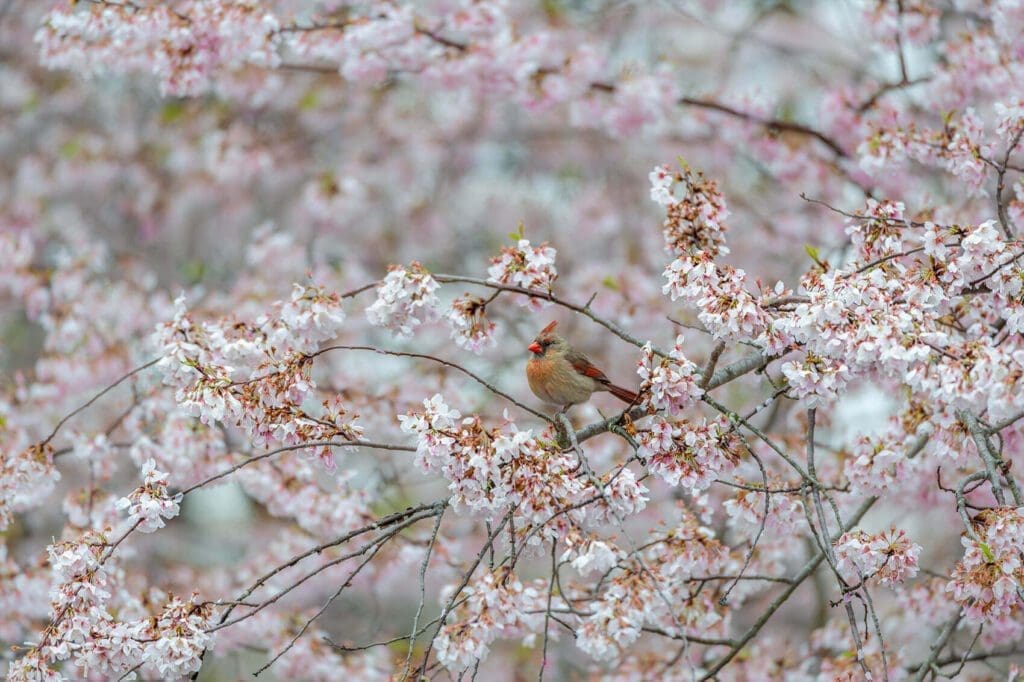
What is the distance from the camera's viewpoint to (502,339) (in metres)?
7.30

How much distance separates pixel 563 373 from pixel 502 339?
10.4 feet

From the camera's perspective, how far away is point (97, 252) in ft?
20.8

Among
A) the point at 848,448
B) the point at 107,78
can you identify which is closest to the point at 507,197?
the point at 107,78

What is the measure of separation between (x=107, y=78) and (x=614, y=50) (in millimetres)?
4121

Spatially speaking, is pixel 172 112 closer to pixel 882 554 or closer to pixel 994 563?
pixel 882 554

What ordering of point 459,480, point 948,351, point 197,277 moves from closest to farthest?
1. point 948,351
2. point 459,480
3. point 197,277

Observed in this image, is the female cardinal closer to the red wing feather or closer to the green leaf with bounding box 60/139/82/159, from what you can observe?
the red wing feather

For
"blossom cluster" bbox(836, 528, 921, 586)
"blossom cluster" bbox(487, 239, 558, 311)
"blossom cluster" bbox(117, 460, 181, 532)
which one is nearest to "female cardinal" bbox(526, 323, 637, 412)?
"blossom cluster" bbox(487, 239, 558, 311)

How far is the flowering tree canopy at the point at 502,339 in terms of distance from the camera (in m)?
3.08

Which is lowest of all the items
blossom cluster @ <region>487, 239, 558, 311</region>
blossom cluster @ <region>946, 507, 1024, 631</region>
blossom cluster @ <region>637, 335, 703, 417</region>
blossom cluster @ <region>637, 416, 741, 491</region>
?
blossom cluster @ <region>946, 507, 1024, 631</region>

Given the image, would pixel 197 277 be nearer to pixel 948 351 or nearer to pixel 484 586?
pixel 484 586

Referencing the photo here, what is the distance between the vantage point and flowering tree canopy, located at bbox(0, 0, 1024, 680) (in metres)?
3.08

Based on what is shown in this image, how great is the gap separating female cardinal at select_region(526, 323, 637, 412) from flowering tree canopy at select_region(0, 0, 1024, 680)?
0.20 meters

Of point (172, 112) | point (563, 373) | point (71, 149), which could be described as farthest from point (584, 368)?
point (71, 149)
